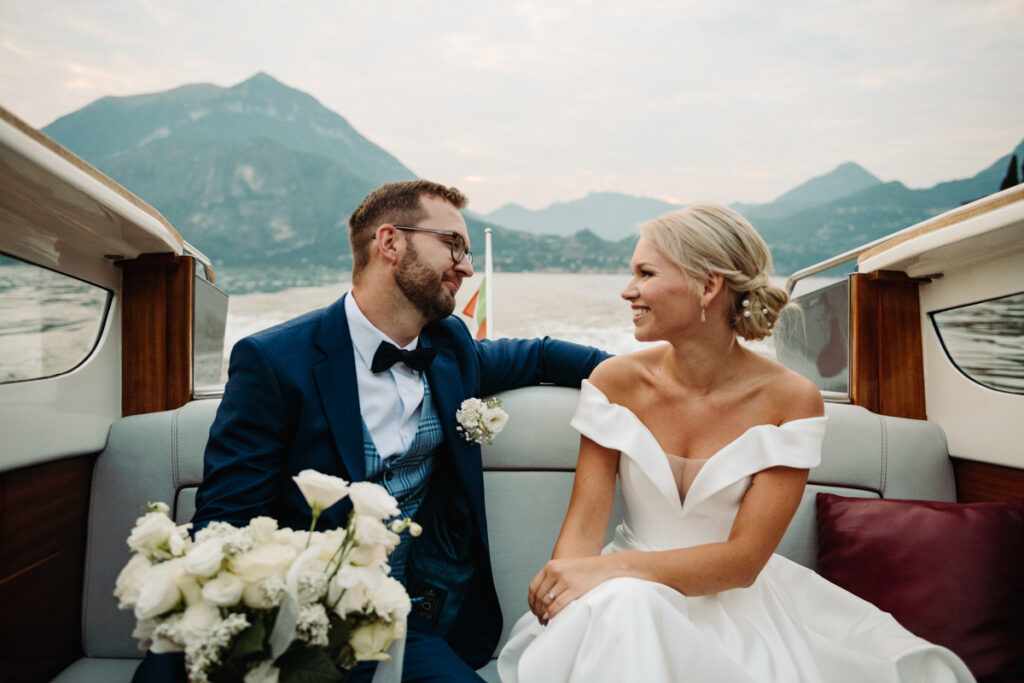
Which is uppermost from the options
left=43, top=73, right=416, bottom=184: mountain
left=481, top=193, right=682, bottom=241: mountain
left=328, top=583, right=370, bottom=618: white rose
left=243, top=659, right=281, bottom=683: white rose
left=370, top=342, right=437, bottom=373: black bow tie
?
left=43, top=73, right=416, bottom=184: mountain

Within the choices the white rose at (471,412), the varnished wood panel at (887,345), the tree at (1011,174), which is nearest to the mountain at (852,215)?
the tree at (1011,174)

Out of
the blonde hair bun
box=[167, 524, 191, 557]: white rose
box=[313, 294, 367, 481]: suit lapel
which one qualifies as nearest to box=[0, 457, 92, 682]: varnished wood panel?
box=[313, 294, 367, 481]: suit lapel

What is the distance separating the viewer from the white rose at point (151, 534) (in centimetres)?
90

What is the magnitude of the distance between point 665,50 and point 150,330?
3505 cm

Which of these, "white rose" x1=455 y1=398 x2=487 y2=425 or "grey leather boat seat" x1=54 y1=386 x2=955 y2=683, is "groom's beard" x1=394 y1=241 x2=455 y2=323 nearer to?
"white rose" x1=455 y1=398 x2=487 y2=425

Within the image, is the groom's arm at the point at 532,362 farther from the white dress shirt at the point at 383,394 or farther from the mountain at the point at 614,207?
→ the mountain at the point at 614,207

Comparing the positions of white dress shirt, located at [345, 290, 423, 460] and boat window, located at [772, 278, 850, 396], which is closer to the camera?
white dress shirt, located at [345, 290, 423, 460]

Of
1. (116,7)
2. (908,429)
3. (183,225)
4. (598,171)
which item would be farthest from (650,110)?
(116,7)

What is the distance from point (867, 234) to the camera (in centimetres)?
3052

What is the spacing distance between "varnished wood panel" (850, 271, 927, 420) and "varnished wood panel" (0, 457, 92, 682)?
9.88 feet

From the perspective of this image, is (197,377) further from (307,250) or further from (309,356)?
(307,250)

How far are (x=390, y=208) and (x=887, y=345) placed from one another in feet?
6.84

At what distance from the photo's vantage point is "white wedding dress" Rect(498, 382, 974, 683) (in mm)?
1327

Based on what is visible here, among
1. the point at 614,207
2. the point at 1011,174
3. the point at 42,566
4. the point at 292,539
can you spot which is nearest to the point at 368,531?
the point at 292,539
